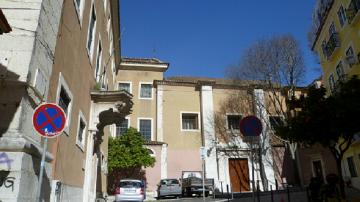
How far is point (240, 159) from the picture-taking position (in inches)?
1225

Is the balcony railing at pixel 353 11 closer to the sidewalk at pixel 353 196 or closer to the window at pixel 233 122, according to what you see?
the sidewalk at pixel 353 196

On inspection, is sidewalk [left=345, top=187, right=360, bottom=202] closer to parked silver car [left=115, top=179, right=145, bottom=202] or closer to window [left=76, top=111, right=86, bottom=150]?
window [left=76, top=111, right=86, bottom=150]

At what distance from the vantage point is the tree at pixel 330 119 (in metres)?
13.3

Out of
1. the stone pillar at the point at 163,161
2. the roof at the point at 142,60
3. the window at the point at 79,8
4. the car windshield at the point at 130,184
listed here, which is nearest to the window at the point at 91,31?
the window at the point at 79,8

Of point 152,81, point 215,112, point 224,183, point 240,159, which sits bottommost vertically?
point 224,183

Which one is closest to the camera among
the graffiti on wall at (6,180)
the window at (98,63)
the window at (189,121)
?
the graffiti on wall at (6,180)

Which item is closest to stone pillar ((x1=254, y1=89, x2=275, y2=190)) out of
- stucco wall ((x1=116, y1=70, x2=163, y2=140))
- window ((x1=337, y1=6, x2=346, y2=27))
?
stucco wall ((x1=116, y1=70, x2=163, y2=140))

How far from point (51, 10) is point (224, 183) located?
25293 millimetres

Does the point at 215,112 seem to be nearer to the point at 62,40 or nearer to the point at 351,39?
the point at 351,39

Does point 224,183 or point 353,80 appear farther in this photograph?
point 224,183

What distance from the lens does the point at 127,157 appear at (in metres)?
26.2

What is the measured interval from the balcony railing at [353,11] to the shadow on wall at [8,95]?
1967cm

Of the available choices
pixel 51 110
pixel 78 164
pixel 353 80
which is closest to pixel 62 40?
pixel 51 110

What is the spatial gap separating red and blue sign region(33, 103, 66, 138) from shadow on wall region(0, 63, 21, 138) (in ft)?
2.93
